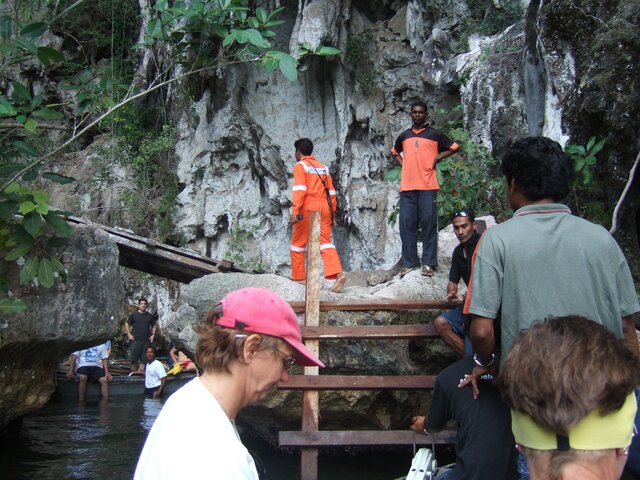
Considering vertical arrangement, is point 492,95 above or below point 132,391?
above

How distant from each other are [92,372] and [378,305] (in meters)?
7.51

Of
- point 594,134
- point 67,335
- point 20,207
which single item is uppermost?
point 594,134

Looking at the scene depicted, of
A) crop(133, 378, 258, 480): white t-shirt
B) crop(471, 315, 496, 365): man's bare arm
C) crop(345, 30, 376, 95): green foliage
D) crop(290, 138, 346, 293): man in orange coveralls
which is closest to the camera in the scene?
crop(133, 378, 258, 480): white t-shirt

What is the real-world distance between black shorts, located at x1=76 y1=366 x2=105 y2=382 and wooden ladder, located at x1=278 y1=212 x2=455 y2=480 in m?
7.06

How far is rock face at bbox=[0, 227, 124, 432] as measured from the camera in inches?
255

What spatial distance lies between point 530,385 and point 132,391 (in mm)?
12138

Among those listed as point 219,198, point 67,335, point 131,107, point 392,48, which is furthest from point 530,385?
point 131,107

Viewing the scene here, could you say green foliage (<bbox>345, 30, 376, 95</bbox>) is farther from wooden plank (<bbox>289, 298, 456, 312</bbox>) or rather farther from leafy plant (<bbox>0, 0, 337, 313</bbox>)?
wooden plank (<bbox>289, 298, 456, 312</bbox>)

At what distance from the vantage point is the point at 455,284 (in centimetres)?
585

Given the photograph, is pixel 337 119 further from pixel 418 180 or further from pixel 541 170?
pixel 541 170

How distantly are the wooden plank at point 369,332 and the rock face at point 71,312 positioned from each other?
2.24 meters

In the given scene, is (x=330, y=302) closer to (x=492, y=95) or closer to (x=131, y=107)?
(x=492, y=95)

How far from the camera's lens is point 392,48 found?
51.7 ft

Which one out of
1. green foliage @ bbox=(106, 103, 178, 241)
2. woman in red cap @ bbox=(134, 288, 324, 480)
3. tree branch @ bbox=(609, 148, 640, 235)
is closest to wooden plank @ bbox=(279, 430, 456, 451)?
tree branch @ bbox=(609, 148, 640, 235)
